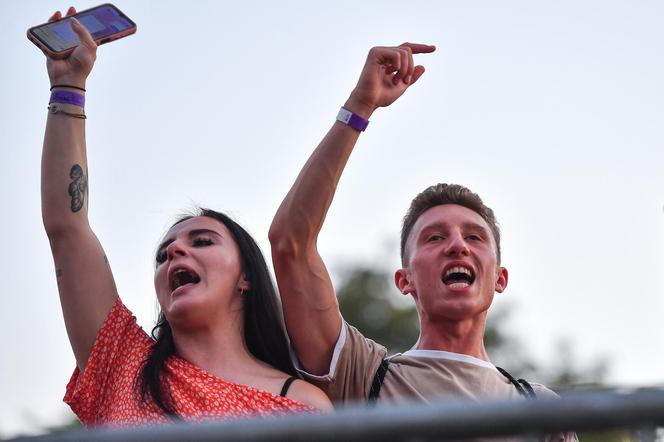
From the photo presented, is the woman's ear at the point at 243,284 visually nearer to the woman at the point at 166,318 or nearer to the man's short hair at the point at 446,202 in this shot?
the woman at the point at 166,318

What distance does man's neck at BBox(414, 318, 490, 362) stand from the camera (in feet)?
11.7

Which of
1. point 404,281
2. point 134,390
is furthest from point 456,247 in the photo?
point 134,390

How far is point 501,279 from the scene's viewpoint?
12.8ft

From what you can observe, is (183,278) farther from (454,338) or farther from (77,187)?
(454,338)

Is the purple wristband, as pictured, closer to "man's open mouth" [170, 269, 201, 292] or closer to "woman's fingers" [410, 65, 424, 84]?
"man's open mouth" [170, 269, 201, 292]

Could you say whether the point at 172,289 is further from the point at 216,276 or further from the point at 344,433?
the point at 344,433

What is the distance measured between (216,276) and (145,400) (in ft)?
1.86

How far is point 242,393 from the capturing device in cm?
324

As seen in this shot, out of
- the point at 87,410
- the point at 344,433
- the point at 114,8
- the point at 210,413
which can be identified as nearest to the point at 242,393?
the point at 210,413

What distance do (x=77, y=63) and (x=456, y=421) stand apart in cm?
295

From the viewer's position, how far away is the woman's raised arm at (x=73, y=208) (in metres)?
3.51

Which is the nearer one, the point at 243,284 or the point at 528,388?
the point at 528,388

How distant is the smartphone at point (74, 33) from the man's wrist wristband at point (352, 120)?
938 mm

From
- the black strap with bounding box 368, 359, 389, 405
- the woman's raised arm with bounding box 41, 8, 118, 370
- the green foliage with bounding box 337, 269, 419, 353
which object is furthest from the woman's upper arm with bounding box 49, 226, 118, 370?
the green foliage with bounding box 337, 269, 419, 353
